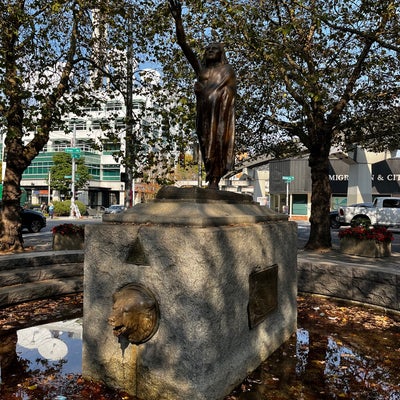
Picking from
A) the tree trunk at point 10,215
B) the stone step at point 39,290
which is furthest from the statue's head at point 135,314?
the tree trunk at point 10,215

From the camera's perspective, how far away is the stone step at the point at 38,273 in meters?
6.13

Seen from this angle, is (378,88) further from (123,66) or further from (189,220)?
(189,220)

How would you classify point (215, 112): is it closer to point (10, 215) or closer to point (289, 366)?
point (289, 366)

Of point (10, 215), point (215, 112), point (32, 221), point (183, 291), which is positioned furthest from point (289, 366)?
point (32, 221)

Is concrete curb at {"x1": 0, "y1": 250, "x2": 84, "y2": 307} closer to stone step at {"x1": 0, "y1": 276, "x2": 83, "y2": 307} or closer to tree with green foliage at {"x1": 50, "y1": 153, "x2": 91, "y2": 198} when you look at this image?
stone step at {"x1": 0, "y1": 276, "x2": 83, "y2": 307}

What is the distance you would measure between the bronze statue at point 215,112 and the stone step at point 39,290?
3.48m

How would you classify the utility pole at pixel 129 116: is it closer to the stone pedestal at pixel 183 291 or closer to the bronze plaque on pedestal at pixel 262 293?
the stone pedestal at pixel 183 291

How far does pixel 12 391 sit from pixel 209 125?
3.12 metres

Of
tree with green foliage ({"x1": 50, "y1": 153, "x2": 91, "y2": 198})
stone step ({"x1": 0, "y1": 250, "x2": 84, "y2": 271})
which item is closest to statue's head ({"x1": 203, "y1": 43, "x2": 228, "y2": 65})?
stone step ({"x1": 0, "y1": 250, "x2": 84, "y2": 271})

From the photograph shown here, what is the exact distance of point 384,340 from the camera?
4.75 metres

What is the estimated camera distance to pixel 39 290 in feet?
20.2

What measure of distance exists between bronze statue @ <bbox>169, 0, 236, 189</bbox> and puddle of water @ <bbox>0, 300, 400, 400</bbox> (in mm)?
2026

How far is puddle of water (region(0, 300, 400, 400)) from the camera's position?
11.1ft

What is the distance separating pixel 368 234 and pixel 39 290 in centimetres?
942
